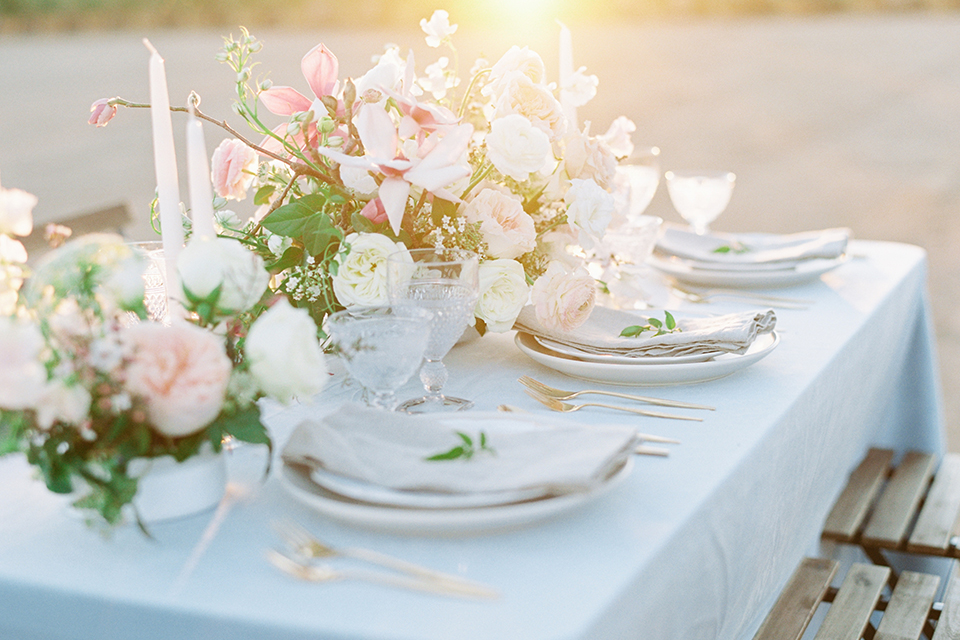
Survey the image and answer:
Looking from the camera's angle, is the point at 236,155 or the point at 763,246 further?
A: the point at 763,246

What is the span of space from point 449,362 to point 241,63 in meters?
0.47

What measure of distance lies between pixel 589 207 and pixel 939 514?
0.96 m

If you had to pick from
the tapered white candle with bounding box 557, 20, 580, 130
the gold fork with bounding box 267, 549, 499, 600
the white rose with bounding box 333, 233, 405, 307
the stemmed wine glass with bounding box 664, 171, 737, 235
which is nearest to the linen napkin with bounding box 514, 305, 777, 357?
the white rose with bounding box 333, 233, 405, 307

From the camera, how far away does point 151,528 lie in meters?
0.80

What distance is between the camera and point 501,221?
123 cm

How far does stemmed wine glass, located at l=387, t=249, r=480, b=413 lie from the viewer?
3.43 feet

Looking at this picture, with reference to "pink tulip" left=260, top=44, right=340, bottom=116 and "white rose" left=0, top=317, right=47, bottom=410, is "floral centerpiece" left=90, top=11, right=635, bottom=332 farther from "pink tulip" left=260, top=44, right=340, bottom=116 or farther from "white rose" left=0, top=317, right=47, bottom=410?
"white rose" left=0, top=317, right=47, bottom=410

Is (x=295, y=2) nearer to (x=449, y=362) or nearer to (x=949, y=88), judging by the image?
(x=949, y=88)

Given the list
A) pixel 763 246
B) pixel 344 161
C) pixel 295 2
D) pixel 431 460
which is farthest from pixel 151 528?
pixel 295 2

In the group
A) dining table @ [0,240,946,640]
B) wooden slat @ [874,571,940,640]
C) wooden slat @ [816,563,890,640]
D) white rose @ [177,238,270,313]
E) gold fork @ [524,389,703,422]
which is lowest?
wooden slat @ [874,571,940,640]

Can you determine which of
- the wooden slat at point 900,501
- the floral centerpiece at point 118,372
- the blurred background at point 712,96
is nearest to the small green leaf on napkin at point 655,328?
the floral centerpiece at point 118,372

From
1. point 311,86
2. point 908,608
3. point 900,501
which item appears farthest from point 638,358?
point 900,501

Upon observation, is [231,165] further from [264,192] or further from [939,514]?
[939,514]

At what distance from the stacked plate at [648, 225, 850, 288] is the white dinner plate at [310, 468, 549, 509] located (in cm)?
100
